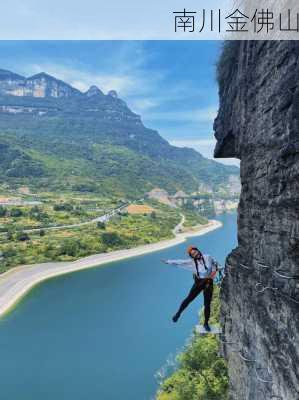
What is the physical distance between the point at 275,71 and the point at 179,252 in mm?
60083

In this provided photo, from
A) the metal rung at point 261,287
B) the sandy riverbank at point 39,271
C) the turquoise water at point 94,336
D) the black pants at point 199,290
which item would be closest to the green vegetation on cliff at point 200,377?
the turquoise water at point 94,336

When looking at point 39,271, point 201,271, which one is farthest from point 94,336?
point 201,271

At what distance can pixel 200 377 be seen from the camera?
18344 millimetres

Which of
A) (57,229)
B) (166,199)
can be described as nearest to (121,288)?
(57,229)

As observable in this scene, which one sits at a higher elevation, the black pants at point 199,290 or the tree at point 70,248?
the black pants at point 199,290

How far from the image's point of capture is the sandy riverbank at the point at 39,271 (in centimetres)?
4137

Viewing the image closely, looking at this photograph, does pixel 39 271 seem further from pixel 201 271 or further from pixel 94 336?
pixel 201 271

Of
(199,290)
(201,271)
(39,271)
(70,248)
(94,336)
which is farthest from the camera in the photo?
(70,248)

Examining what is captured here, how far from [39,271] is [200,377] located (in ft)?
117

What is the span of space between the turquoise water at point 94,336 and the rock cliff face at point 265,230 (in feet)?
55.4

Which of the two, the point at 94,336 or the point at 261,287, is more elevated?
the point at 261,287

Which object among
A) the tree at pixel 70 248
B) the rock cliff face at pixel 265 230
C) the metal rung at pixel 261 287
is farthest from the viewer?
the tree at pixel 70 248

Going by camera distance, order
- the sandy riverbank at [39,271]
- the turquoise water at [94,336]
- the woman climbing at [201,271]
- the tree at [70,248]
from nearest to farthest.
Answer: the woman climbing at [201,271] → the turquoise water at [94,336] → the sandy riverbank at [39,271] → the tree at [70,248]

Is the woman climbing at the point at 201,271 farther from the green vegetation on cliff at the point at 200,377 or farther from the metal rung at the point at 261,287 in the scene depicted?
the green vegetation on cliff at the point at 200,377
